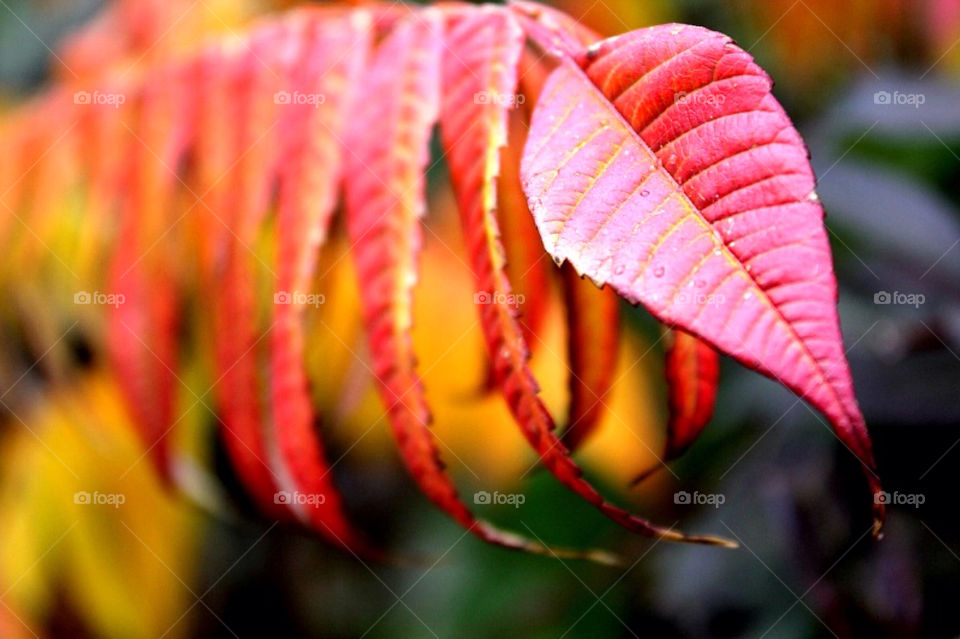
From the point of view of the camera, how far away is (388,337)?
0.43 metres

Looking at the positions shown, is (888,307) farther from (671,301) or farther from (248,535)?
(248,535)

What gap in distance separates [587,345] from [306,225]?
0.16 m

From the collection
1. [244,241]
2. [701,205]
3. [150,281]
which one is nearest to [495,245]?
[701,205]

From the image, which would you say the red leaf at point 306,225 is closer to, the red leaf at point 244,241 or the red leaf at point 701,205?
the red leaf at point 244,241

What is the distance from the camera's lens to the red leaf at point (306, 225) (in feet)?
1.52


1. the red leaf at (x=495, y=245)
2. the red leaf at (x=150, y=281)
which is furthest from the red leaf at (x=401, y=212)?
the red leaf at (x=150, y=281)

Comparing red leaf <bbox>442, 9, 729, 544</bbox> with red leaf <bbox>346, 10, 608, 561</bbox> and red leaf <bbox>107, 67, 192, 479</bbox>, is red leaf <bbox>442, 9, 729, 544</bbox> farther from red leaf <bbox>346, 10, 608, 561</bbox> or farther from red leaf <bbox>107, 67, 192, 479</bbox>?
red leaf <bbox>107, 67, 192, 479</bbox>

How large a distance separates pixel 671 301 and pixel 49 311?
2.39ft

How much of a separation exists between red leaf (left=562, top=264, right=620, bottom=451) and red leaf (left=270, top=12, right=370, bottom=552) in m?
0.13

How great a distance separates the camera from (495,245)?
1.21 ft

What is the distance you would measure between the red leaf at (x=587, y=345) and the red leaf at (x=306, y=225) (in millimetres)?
127

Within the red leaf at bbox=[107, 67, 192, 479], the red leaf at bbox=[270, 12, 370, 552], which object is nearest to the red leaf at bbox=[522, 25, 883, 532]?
the red leaf at bbox=[270, 12, 370, 552]

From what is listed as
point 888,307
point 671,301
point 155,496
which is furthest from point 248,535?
point 671,301

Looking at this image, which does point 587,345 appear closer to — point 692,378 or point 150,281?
point 692,378
